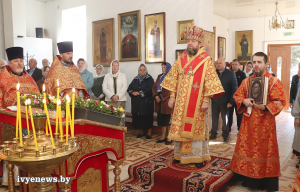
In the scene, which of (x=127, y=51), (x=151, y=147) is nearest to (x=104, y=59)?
(x=127, y=51)

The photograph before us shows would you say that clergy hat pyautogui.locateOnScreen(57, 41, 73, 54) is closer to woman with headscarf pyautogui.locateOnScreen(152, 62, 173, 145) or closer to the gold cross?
the gold cross

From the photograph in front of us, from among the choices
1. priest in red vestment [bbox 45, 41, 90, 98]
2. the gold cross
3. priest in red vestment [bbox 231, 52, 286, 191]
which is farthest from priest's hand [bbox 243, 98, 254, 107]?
priest in red vestment [bbox 45, 41, 90, 98]

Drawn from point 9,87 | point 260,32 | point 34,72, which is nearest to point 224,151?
point 9,87

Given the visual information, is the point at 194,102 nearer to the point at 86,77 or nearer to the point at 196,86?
the point at 196,86

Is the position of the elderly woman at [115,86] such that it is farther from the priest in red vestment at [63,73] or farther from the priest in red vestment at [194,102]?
the priest in red vestment at [194,102]

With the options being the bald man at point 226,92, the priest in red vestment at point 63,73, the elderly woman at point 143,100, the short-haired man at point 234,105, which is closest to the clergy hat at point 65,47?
the priest in red vestment at point 63,73

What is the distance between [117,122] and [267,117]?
1.91m

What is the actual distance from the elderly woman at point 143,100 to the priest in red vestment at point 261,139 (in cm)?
307

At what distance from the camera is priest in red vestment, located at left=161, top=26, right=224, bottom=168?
3725 mm

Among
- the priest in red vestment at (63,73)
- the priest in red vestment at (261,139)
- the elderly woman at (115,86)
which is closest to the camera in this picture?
the priest in red vestment at (261,139)

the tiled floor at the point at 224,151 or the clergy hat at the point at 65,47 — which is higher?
the clergy hat at the point at 65,47

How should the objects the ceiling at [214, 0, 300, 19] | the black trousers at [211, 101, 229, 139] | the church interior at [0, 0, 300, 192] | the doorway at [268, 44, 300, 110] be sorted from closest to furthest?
the church interior at [0, 0, 300, 192] → the black trousers at [211, 101, 229, 139] → the ceiling at [214, 0, 300, 19] → the doorway at [268, 44, 300, 110]

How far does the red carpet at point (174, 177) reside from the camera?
11.1 feet

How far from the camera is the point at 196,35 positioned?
12.4 feet
